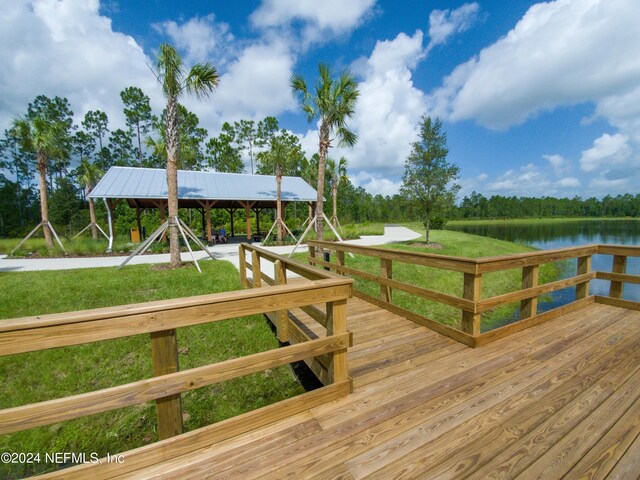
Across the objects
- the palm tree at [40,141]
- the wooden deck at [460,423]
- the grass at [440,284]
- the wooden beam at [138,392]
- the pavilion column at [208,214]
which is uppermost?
the palm tree at [40,141]

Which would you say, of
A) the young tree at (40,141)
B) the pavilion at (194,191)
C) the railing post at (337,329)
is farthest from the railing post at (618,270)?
the young tree at (40,141)

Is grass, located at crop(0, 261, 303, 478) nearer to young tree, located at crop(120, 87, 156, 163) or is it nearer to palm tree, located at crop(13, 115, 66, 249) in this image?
palm tree, located at crop(13, 115, 66, 249)

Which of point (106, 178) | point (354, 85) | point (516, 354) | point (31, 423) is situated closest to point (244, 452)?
point (31, 423)

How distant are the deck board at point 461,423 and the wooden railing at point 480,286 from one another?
30 centimetres

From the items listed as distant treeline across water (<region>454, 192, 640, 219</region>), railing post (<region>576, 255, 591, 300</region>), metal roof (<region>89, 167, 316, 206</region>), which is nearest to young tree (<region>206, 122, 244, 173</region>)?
metal roof (<region>89, 167, 316, 206</region>)

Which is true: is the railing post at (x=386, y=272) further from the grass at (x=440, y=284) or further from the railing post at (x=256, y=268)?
the railing post at (x=256, y=268)

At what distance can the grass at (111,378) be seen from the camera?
302 centimetres

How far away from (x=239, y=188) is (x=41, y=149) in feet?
27.6

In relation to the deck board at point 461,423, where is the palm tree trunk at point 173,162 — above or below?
above

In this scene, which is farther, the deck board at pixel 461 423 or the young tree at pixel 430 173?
the young tree at pixel 430 173

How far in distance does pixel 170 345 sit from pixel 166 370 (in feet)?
0.49

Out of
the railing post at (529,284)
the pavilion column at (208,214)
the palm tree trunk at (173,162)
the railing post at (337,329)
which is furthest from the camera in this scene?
the pavilion column at (208,214)

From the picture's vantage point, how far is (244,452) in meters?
1.65

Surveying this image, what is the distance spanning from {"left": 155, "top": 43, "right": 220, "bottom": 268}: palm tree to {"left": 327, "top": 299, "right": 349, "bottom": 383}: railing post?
301 inches
